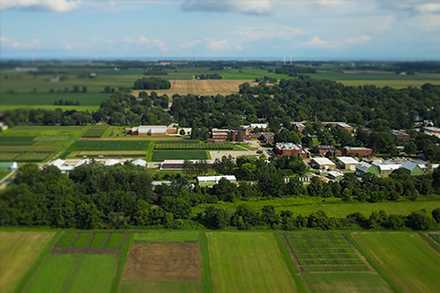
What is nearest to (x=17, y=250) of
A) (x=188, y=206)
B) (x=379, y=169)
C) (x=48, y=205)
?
(x=48, y=205)

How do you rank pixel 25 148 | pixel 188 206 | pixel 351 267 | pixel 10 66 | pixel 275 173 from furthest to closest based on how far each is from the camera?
pixel 275 173 < pixel 188 206 < pixel 351 267 < pixel 25 148 < pixel 10 66

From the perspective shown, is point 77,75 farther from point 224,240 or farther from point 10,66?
point 224,240

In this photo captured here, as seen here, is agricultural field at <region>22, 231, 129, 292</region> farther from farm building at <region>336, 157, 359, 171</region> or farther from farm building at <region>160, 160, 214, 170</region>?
farm building at <region>336, 157, 359, 171</region>

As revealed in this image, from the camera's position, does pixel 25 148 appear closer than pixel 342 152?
Yes

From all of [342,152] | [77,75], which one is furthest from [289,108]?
[77,75]

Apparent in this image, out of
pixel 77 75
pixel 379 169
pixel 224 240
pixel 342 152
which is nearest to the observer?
pixel 77 75

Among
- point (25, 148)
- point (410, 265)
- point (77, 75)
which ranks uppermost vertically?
point (77, 75)

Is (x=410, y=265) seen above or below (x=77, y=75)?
below

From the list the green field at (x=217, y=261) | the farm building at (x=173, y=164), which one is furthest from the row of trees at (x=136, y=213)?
the farm building at (x=173, y=164)

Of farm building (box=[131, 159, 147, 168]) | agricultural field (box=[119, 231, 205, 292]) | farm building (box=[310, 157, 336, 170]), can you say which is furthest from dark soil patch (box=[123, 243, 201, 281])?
farm building (box=[310, 157, 336, 170])
